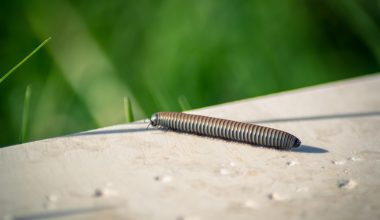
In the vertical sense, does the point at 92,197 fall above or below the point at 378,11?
below

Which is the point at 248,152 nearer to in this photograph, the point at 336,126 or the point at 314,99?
the point at 336,126

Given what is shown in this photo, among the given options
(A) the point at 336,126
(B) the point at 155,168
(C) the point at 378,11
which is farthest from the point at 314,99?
(C) the point at 378,11

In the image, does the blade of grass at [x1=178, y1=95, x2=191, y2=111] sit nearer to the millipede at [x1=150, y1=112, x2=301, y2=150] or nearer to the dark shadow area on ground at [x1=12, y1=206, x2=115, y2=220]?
the millipede at [x1=150, y1=112, x2=301, y2=150]

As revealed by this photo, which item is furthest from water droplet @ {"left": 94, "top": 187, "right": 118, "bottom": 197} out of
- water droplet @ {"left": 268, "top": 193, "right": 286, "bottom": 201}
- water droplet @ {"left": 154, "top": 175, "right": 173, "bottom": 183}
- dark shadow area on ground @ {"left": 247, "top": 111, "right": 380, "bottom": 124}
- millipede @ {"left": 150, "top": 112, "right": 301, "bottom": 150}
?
dark shadow area on ground @ {"left": 247, "top": 111, "right": 380, "bottom": 124}

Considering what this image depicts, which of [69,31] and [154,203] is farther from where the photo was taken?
[69,31]

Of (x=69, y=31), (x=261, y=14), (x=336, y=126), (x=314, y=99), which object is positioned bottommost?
(x=336, y=126)

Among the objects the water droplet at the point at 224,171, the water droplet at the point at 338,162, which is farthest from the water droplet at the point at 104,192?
the water droplet at the point at 338,162

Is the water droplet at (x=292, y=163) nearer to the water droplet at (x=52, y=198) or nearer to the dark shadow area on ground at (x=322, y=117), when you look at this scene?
the dark shadow area on ground at (x=322, y=117)

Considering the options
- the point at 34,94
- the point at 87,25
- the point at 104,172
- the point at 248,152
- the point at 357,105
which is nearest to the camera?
the point at 104,172
